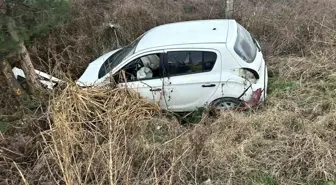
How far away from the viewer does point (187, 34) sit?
6.25m

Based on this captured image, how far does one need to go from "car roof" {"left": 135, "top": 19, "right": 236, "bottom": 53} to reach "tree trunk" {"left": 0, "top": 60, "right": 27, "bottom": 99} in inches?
102

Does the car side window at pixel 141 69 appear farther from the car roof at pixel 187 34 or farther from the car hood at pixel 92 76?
the car hood at pixel 92 76

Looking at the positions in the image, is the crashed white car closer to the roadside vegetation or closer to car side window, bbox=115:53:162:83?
car side window, bbox=115:53:162:83

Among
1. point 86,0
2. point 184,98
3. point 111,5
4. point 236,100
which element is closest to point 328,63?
point 236,100

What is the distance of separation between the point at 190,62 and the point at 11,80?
3.69 meters

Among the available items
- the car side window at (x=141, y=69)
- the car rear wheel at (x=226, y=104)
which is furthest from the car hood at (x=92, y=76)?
the car rear wheel at (x=226, y=104)

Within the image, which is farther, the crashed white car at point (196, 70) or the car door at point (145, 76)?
the car door at point (145, 76)

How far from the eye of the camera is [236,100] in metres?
6.16

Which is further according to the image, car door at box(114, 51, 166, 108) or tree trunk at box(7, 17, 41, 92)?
tree trunk at box(7, 17, 41, 92)

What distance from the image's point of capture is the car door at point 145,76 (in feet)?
20.3

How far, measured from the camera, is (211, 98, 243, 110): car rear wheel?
6164mm

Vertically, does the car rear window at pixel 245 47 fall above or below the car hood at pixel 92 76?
above

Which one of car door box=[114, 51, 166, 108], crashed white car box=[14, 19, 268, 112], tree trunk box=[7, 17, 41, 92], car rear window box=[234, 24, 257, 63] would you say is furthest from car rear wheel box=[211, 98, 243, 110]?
tree trunk box=[7, 17, 41, 92]

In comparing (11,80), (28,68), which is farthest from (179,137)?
(11,80)
